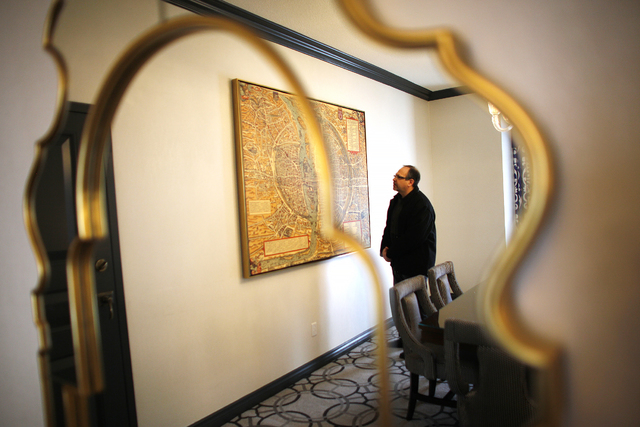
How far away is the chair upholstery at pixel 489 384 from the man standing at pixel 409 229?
111 cm

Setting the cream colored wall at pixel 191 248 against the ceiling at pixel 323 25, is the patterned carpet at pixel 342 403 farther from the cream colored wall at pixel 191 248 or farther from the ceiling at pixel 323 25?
the ceiling at pixel 323 25

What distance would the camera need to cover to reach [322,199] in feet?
0.98

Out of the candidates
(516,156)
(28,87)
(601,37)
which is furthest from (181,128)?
(516,156)

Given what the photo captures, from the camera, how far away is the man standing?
2.50m

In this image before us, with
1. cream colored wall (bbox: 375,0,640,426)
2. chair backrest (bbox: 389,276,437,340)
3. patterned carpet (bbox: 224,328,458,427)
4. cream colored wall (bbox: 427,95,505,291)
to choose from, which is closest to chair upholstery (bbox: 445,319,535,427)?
chair backrest (bbox: 389,276,437,340)

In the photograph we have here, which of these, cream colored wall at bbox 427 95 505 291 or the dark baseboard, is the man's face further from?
cream colored wall at bbox 427 95 505 291

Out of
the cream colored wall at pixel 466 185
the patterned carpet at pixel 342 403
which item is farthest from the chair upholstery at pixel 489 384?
the cream colored wall at pixel 466 185

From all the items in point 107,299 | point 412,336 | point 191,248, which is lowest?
point 412,336

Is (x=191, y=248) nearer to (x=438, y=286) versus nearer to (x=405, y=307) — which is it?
(x=405, y=307)

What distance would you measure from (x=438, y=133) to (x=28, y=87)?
3457 millimetres

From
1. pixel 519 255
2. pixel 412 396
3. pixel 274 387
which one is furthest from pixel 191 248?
pixel 519 255

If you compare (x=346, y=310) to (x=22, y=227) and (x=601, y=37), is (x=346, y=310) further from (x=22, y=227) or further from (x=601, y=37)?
(x=601, y=37)

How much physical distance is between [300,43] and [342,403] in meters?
2.03

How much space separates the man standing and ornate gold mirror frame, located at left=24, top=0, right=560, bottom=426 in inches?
86.7
